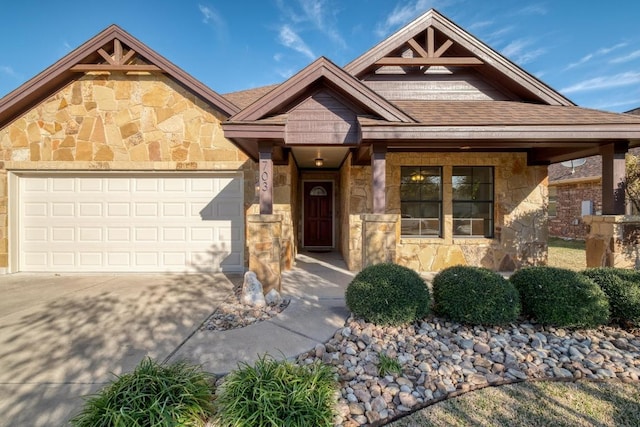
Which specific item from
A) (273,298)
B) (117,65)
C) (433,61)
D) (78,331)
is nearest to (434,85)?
(433,61)

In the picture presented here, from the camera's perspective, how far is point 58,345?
3.32m

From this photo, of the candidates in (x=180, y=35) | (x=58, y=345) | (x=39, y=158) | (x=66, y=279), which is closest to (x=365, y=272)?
(x=58, y=345)

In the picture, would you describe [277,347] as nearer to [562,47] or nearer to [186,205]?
[186,205]

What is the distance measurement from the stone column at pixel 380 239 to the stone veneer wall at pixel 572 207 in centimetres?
1255

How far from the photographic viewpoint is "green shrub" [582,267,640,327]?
3572mm

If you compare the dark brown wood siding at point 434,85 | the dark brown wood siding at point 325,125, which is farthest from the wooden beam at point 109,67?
the dark brown wood siding at point 434,85

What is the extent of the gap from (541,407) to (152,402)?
3055mm

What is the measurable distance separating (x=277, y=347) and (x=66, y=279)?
6.01 metres

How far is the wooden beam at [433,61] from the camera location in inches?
243

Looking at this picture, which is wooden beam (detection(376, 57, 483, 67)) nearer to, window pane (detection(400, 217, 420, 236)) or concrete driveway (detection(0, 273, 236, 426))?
window pane (detection(400, 217, 420, 236))

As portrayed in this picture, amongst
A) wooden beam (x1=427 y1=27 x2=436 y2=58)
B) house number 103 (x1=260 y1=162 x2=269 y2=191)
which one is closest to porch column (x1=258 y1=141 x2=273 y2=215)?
house number 103 (x1=260 y1=162 x2=269 y2=191)

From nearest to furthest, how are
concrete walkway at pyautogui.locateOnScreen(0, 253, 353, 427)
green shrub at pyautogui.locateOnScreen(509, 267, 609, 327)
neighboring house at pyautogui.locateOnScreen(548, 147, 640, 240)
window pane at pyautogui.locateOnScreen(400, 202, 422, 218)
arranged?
1. concrete walkway at pyautogui.locateOnScreen(0, 253, 353, 427)
2. green shrub at pyautogui.locateOnScreen(509, 267, 609, 327)
3. window pane at pyautogui.locateOnScreen(400, 202, 422, 218)
4. neighboring house at pyautogui.locateOnScreen(548, 147, 640, 240)

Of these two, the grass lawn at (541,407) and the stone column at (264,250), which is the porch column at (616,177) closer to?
the grass lawn at (541,407)

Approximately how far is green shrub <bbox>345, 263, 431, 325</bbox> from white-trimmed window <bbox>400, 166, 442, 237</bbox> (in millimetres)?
3341
